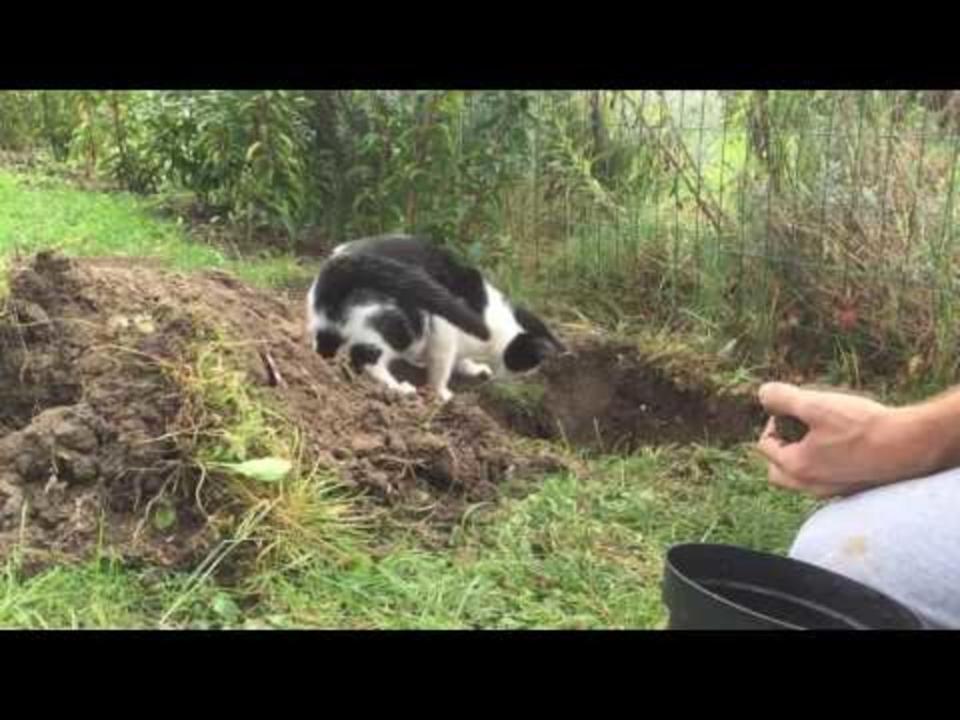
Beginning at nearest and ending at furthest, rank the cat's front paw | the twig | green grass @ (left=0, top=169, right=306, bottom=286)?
the twig → the cat's front paw → green grass @ (left=0, top=169, right=306, bottom=286)

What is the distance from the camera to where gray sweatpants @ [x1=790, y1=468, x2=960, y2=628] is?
2.01 metres

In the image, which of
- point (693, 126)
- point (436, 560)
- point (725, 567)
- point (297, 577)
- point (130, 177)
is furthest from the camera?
point (130, 177)

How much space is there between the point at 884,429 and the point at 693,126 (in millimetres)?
4570

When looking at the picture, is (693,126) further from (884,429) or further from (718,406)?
(884,429)

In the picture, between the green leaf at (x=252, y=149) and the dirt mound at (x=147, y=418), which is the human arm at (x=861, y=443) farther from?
the green leaf at (x=252, y=149)

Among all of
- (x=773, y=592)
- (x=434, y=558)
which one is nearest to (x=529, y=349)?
(x=434, y=558)

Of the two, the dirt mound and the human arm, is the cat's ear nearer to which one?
the dirt mound

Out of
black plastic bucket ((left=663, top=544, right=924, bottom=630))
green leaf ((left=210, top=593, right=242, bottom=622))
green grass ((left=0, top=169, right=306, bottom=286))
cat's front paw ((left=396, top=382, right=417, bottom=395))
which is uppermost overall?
black plastic bucket ((left=663, top=544, right=924, bottom=630))

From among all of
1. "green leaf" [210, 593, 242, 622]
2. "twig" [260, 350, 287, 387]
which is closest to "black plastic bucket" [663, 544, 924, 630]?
"green leaf" [210, 593, 242, 622]

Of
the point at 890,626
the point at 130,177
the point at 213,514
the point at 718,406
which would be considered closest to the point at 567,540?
the point at 213,514

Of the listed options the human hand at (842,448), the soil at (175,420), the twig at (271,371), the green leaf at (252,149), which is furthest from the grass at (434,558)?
the green leaf at (252,149)

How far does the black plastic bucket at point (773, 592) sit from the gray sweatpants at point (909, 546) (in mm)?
72

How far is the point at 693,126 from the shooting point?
653 cm

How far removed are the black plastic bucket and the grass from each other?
1314 mm
